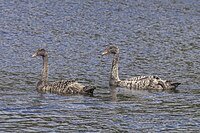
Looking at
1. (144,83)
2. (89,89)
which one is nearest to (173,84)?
(144,83)

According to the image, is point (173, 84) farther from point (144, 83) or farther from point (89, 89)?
point (89, 89)

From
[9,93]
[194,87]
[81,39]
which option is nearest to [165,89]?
[194,87]

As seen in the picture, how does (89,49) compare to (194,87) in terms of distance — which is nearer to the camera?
(194,87)

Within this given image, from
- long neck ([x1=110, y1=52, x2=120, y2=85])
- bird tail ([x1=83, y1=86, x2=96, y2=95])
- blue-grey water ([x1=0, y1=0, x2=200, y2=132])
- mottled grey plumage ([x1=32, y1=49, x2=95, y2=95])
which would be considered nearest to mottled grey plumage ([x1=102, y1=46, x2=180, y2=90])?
long neck ([x1=110, y1=52, x2=120, y2=85])

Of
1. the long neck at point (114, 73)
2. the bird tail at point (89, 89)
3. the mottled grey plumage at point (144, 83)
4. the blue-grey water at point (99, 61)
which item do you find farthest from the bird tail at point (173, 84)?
the bird tail at point (89, 89)

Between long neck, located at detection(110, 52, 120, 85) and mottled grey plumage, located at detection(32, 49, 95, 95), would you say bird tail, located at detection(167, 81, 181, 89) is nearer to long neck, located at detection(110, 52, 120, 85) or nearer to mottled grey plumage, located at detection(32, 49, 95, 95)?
long neck, located at detection(110, 52, 120, 85)

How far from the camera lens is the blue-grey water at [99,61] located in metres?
18.3

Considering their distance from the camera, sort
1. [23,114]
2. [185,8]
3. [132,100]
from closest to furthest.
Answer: [23,114]
[132,100]
[185,8]

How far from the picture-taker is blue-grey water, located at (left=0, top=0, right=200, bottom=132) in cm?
1827

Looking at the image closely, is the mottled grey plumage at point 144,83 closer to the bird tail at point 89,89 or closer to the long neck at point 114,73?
the long neck at point 114,73

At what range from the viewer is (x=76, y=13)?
131 feet

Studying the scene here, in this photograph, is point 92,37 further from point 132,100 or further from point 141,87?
point 132,100

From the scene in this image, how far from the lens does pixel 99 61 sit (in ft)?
91.4

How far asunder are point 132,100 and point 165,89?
228 centimetres
